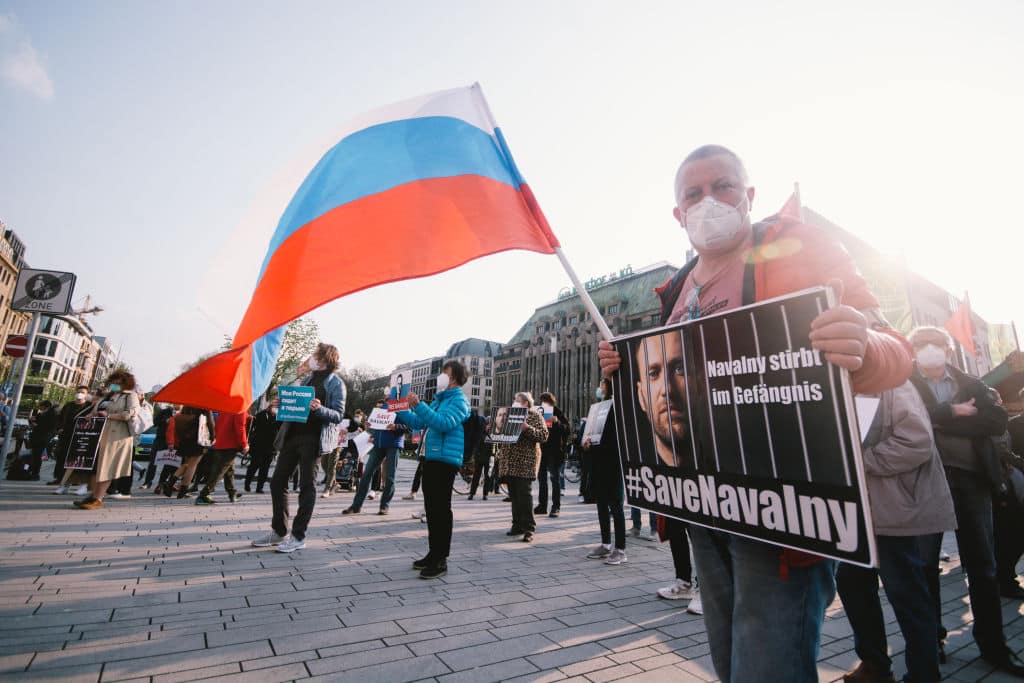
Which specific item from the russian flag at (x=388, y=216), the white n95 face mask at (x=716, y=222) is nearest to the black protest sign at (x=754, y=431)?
the white n95 face mask at (x=716, y=222)

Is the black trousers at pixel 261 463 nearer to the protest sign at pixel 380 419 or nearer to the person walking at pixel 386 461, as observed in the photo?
the person walking at pixel 386 461

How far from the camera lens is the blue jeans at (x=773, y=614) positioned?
143 centimetres

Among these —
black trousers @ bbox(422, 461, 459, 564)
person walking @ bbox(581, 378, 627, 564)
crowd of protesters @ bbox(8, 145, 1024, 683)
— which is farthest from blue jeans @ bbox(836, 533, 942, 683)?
black trousers @ bbox(422, 461, 459, 564)

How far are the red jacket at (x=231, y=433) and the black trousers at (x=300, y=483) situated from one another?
3.57m

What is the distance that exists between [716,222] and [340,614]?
3658 mm

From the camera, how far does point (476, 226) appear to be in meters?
3.14

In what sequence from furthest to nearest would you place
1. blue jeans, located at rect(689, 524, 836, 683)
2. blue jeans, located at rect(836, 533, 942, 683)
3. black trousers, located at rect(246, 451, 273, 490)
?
black trousers, located at rect(246, 451, 273, 490), blue jeans, located at rect(836, 533, 942, 683), blue jeans, located at rect(689, 524, 836, 683)

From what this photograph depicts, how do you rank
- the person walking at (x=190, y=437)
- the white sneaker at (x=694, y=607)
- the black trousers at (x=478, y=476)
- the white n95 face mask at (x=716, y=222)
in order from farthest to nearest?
the black trousers at (x=478, y=476) → the person walking at (x=190, y=437) → the white sneaker at (x=694, y=607) → the white n95 face mask at (x=716, y=222)

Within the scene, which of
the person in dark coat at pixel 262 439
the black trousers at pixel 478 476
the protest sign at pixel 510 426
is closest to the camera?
the protest sign at pixel 510 426

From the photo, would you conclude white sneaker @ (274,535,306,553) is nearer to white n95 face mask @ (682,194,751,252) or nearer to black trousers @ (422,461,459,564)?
black trousers @ (422,461,459,564)

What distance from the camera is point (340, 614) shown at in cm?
361

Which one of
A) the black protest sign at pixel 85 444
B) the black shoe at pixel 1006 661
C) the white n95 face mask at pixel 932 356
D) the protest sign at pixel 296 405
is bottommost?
the black shoe at pixel 1006 661

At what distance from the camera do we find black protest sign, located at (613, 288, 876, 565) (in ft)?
4.26

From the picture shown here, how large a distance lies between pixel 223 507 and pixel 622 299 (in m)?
63.4
